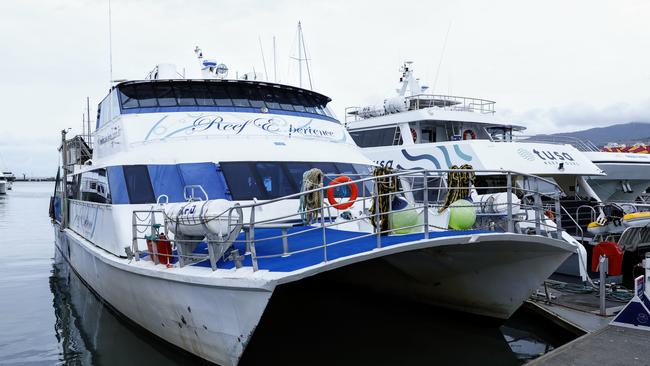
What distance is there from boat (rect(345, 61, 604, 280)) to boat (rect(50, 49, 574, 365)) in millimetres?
6374

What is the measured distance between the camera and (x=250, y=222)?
5.43m

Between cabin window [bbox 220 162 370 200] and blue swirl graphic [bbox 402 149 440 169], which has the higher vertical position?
blue swirl graphic [bbox 402 149 440 169]

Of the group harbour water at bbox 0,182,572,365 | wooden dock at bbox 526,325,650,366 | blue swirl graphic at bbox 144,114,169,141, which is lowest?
harbour water at bbox 0,182,572,365

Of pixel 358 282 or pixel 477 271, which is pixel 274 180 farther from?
pixel 477 271

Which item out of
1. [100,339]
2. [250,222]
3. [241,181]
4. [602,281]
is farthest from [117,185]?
[602,281]

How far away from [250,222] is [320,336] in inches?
138

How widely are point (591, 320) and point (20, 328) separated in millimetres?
9046

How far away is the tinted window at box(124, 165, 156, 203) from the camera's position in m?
7.91

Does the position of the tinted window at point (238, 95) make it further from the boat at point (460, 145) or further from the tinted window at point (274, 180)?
the boat at point (460, 145)

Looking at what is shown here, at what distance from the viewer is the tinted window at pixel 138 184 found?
25.9ft

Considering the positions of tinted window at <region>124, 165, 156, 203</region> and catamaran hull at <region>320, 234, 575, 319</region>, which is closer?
catamaran hull at <region>320, 234, 575, 319</region>

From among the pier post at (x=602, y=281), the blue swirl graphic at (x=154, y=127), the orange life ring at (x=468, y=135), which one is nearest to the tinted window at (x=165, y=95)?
the blue swirl graphic at (x=154, y=127)

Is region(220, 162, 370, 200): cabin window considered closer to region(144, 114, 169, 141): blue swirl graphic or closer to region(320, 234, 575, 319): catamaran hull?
region(144, 114, 169, 141): blue swirl graphic

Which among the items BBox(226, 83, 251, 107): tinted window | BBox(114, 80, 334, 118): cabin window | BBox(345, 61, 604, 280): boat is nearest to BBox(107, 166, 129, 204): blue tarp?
BBox(114, 80, 334, 118): cabin window
